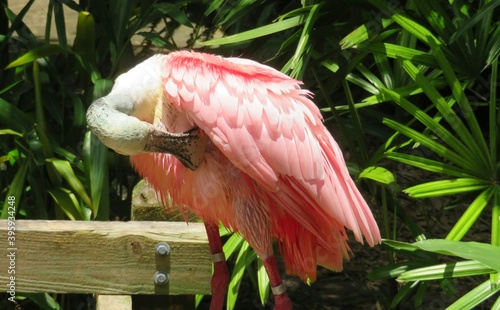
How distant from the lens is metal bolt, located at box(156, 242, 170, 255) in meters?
2.42

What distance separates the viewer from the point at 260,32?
3338 mm

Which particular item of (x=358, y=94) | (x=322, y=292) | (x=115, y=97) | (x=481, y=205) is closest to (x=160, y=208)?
(x=115, y=97)

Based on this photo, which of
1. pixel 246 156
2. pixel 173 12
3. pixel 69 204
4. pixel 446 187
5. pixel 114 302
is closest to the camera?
pixel 246 156

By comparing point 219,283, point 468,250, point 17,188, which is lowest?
point 17,188

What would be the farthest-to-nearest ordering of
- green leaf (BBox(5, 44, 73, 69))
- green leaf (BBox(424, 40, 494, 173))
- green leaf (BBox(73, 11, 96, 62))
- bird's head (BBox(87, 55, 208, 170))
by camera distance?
green leaf (BBox(73, 11, 96, 62))
green leaf (BBox(5, 44, 73, 69))
green leaf (BBox(424, 40, 494, 173))
bird's head (BBox(87, 55, 208, 170))

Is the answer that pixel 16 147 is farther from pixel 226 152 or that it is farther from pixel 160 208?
pixel 226 152

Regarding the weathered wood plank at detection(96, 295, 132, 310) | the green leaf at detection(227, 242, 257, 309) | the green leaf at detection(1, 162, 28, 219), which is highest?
the weathered wood plank at detection(96, 295, 132, 310)

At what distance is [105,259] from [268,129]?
1.81 feet

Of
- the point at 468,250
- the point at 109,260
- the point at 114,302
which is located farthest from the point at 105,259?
the point at 468,250

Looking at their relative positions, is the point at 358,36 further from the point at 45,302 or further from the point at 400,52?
the point at 45,302

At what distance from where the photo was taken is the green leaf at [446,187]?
3.08 metres

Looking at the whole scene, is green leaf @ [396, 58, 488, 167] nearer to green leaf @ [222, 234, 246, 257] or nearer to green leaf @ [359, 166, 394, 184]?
green leaf @ [359, 166, 394, 184]

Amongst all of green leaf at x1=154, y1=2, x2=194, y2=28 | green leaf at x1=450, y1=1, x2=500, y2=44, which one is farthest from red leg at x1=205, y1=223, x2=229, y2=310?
green leaf at x1=154, y1=2, x2=194, y2=28

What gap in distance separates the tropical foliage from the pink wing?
0.61 metres
